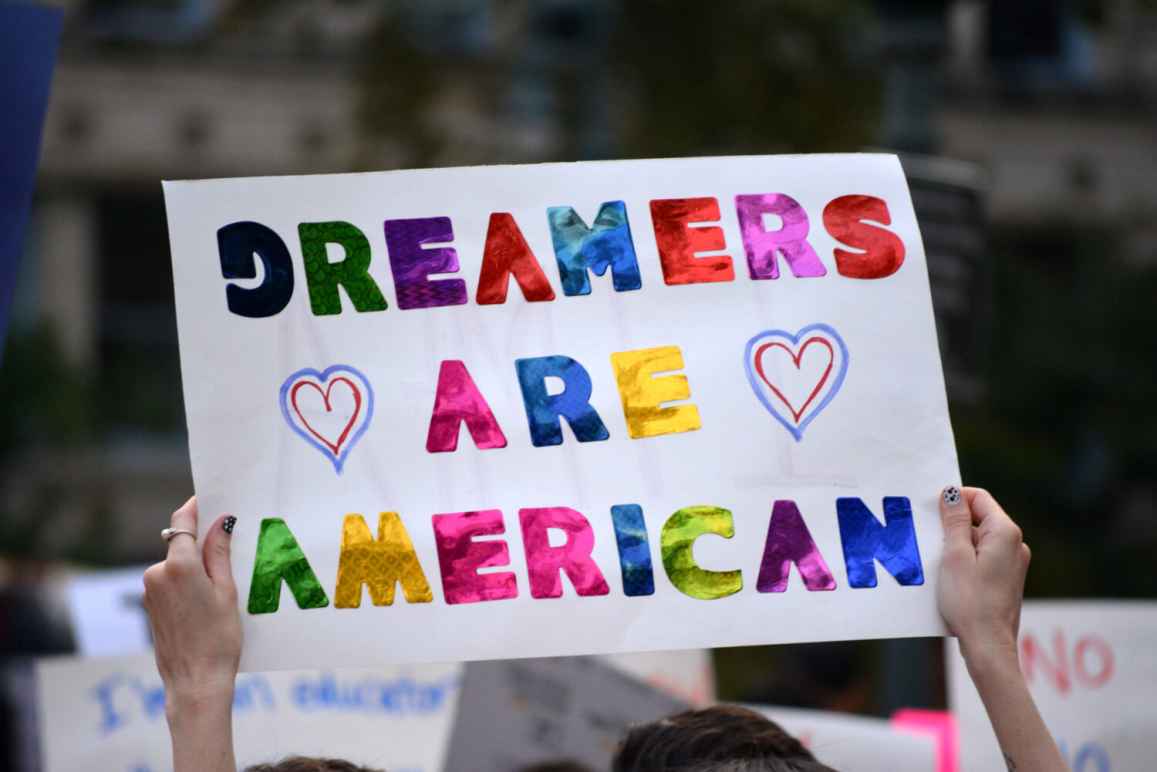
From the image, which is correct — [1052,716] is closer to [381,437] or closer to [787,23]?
[381,437]

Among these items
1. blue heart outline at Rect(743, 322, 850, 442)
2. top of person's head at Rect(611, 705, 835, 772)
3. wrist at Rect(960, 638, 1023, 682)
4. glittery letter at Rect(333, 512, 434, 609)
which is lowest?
top of person's head at Rect(611, 705, 835, 772)

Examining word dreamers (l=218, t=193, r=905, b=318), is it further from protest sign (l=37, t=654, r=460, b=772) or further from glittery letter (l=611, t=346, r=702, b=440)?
protest sign (l=37, t=654, r=460, b=772)

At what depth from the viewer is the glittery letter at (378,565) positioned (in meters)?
2.54

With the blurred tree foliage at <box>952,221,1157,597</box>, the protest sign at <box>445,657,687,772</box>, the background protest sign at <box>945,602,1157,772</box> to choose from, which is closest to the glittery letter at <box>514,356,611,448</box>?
the protest sign at <box>445,657,687,772</box>

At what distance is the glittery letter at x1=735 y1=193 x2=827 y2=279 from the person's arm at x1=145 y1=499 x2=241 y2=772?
0.94m

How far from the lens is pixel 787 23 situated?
973cm

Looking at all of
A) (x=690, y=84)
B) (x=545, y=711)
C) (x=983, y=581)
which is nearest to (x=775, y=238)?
(x=983, y=581)

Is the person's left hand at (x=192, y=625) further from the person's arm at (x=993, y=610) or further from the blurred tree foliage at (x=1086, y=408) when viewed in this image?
the blurred tree foliage at (x=1086, y=408)

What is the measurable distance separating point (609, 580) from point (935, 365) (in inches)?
23.5

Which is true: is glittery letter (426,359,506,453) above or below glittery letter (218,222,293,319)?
below

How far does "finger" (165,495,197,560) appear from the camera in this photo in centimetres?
236

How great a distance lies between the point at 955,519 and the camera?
8.23ft

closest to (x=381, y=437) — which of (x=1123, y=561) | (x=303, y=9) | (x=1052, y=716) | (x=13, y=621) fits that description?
(x=1052, y=716)

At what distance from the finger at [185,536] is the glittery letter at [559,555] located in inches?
18.9
